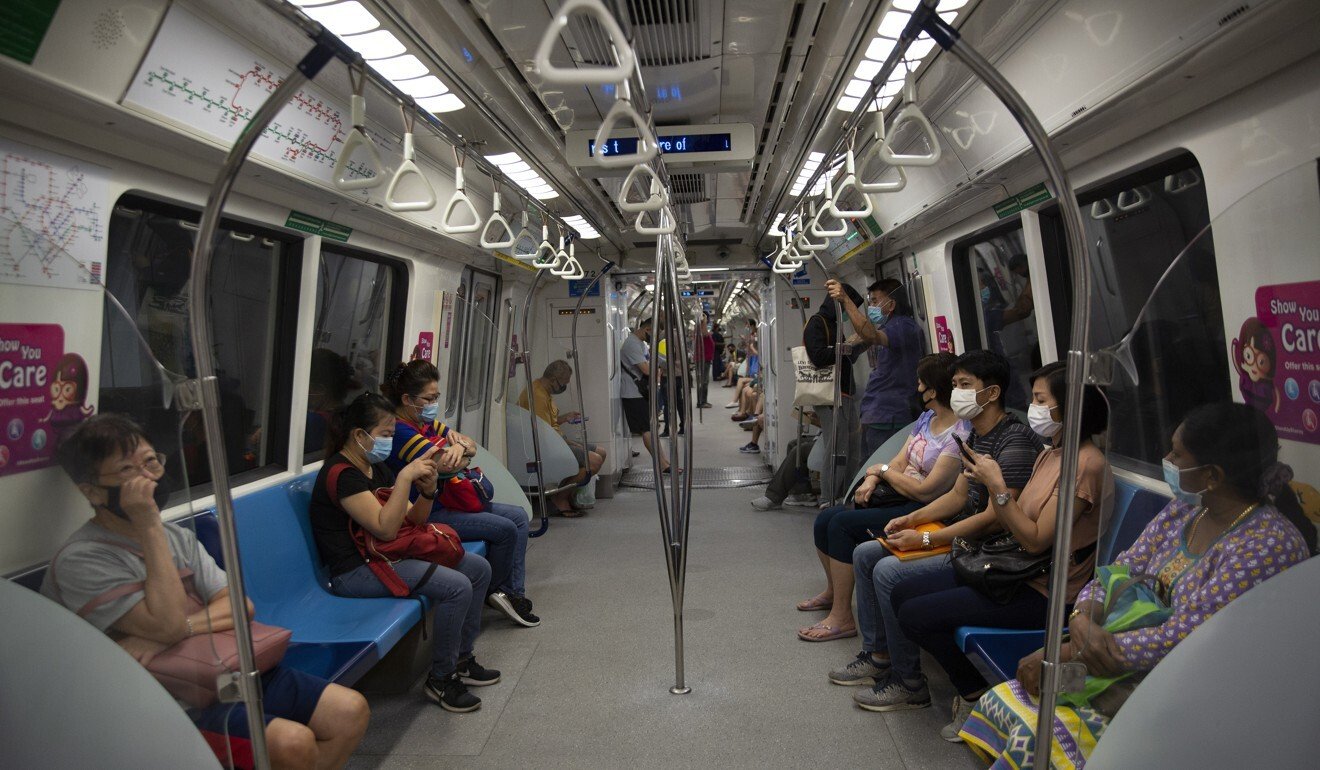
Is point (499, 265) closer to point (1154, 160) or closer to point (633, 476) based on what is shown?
point (633, 476)

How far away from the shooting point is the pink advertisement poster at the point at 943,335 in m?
5.50

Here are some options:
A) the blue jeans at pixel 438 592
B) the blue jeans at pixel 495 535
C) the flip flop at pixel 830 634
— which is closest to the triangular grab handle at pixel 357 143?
the blue jeans at pixel 438 592

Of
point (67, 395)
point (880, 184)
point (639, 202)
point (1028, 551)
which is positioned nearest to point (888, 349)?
point (880, 184)

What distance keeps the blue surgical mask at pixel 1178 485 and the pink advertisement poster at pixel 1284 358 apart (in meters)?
0.20

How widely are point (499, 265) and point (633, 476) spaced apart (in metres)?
3.67

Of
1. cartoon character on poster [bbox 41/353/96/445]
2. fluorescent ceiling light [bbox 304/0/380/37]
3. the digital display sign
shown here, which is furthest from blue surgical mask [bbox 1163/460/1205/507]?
the digital display sign

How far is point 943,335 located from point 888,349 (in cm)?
39

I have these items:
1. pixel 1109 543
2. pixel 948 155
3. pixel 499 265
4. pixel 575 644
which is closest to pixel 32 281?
pixel 1109 543

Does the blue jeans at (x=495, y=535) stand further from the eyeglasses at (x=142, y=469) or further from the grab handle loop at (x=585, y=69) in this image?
the grab handle loop at (x=585, y=69)

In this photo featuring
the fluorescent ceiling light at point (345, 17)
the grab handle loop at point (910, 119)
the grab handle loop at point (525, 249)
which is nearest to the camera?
the grab handle loop at point (910, 119)

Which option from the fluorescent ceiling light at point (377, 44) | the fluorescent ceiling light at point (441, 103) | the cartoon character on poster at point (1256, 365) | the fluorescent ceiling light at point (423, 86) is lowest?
the cartoon character on poster at point (1256, 365)

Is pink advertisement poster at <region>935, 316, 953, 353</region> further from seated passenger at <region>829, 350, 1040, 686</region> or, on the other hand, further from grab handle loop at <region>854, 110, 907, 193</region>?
grab handle loop at <region>854, 110, 907, 193</region>

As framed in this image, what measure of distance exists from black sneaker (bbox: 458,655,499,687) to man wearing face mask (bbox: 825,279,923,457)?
10.2 ft

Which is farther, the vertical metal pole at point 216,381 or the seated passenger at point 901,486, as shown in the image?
the seated passenger at point 901,486
